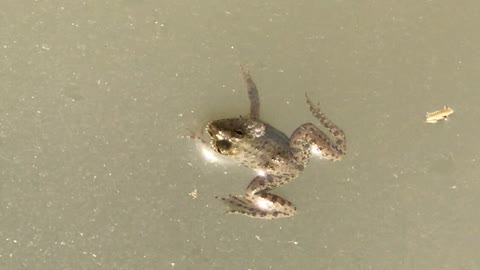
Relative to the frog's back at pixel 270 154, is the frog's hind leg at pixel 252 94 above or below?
above

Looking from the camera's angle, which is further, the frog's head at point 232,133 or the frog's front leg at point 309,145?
the frog's front leg at point 309,145

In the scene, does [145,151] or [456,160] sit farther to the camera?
[456,160]

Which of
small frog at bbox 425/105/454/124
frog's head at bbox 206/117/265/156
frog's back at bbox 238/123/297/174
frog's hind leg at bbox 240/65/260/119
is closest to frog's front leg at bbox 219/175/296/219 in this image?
frog's back at bbox 238/123/297/174

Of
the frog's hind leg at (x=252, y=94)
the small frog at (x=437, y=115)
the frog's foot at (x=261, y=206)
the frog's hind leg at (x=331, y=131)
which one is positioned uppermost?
the small frog at (x=437, y=115)

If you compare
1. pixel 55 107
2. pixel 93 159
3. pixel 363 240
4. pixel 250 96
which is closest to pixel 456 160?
pixel 363 240

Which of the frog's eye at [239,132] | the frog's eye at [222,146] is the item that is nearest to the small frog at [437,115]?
the frog's eye at [239,132]

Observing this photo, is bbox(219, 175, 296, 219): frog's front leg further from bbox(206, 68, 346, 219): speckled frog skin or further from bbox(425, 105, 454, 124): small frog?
bbox(425, 105, 454, 124): small frog

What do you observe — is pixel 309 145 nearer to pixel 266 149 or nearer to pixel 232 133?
pixel 266 149

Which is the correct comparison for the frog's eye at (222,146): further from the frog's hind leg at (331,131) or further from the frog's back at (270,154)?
the frog's hind leg at (331,131)

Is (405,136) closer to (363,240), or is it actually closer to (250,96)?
(363,240)
